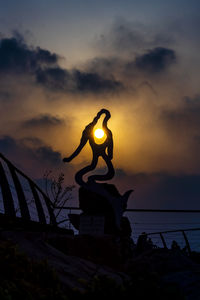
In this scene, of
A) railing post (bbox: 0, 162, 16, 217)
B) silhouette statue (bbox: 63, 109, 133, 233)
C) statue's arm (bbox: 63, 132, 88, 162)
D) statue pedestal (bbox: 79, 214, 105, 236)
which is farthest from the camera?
statue's arm (bbox: 63, 132, 88, 162)

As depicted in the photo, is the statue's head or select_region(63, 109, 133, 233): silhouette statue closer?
select_region(63, 109, 133, 233): silhouette statue

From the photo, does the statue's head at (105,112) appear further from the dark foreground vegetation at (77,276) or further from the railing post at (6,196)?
the dark foreground vegetation at (77,276)

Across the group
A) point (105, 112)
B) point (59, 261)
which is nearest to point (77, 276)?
point (59, 261)

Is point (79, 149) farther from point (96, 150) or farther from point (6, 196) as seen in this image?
point (6, 196)

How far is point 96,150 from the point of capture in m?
10.1

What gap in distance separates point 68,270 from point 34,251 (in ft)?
2.14

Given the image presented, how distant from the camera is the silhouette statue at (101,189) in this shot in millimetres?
9258

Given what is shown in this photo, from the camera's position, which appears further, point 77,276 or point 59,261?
point 59,261

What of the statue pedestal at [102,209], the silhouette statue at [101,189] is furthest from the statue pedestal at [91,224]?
the silhouette statue at [101,189]

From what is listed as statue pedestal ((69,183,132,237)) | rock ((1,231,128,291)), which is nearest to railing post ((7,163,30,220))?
statue pedestal ((69,183,132,237))

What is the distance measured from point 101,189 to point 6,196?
107 inches

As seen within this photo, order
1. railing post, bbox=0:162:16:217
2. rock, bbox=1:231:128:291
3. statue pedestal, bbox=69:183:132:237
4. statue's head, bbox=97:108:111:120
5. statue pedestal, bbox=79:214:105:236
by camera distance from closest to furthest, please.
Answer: rock, bbox=1:231:128:291, statue pedestal, bbox=79:214:105:236, statue pedestal, bbox=69:183:132:237, railing post, bbox=0:162:16:217, statue's head, bbox=97:108:111:120

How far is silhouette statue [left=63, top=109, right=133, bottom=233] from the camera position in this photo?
926 centimetres

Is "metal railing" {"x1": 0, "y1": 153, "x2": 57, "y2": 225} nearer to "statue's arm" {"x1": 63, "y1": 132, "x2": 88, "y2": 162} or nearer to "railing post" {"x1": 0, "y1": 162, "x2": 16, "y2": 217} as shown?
"railing post" {"x1": 0, "y1": 162, "x2": 16, "y2": 217}
